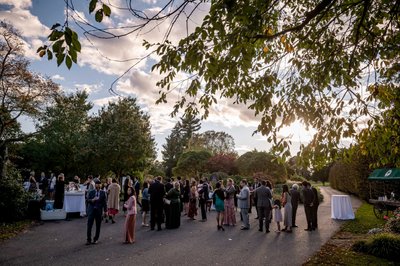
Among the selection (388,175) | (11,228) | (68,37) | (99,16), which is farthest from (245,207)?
(68,37)

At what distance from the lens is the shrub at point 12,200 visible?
13227 mm

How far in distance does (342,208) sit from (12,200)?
15713mm

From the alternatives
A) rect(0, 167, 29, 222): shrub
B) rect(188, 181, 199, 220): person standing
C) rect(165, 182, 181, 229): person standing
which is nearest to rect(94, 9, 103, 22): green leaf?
rect(165, 182, 181, 229): person standing

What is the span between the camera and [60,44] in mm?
2922

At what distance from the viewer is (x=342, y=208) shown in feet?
51.4

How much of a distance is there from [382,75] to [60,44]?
653cm

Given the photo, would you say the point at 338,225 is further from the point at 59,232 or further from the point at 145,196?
the point at 59,232

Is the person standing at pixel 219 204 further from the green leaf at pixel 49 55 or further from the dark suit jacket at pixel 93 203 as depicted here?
the green leaf at pixel 49 55

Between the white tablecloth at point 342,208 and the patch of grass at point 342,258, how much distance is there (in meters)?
7.29

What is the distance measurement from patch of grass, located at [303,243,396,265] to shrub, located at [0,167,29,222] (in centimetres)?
1238

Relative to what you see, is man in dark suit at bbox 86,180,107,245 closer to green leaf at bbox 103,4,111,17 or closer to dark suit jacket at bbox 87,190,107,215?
dark suit jacket at bbox 87,190,107,215

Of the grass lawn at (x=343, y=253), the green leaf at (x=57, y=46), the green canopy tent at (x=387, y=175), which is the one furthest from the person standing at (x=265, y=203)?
the green leaf at (x=57, y=46)

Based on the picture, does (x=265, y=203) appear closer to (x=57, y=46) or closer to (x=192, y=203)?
(x=192, y=203)

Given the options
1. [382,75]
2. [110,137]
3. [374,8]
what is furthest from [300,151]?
[110,137]
